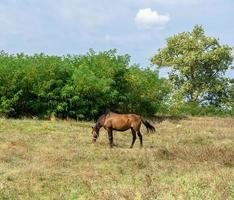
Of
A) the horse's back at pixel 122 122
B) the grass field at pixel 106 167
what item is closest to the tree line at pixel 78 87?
the grass field at pixel 106 167

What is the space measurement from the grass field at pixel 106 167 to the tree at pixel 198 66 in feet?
108

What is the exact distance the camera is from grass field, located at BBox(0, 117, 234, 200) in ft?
35.5

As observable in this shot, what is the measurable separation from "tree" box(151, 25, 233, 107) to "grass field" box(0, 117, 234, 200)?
33.0 m

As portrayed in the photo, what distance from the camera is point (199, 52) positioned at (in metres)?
60.2

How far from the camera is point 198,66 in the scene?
61.0m

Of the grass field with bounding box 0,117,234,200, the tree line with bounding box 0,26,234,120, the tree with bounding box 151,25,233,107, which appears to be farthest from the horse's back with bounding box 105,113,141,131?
the tree with bounding box 151,25,233,107

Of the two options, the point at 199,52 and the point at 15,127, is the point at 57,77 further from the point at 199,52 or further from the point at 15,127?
the point at 199,52

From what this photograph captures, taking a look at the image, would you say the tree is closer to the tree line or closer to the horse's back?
the tree line

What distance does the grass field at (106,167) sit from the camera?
35.5 ft

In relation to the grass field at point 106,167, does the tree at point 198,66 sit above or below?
above

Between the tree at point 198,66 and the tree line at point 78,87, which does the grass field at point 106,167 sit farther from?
the tree at point 198,66

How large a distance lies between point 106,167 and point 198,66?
45.3 m

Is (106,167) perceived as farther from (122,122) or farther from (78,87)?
(78,87)

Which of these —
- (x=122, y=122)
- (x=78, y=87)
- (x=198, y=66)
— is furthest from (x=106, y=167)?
(x=198, y=66)
